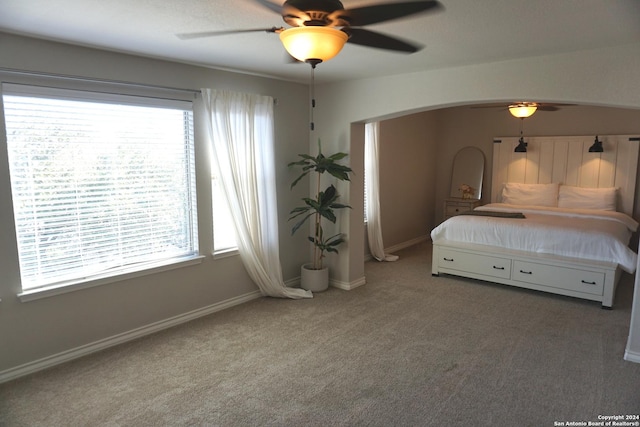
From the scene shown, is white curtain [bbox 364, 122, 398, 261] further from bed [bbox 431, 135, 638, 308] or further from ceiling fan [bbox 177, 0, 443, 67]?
ceiling fan [bbox 177, 0, 443, 67]

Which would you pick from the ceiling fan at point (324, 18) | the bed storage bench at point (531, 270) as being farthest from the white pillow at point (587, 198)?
the ceiling fan at point (324, 18)

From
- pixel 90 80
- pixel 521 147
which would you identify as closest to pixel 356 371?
pixel 90 80

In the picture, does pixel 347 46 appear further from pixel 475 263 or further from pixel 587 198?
pixel 587 198

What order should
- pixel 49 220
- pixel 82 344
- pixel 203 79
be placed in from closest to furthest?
pixel 49 220 < pixel 82 344 < pixel 203 79

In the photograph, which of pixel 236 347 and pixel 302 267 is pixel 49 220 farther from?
pixel 302 267

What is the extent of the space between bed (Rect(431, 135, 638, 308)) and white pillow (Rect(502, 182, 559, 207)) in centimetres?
1

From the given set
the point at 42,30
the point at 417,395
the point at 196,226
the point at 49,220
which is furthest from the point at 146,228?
the point at 417,395

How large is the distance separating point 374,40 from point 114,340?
9.93ft

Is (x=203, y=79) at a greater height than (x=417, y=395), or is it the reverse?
(x=203, y=79)

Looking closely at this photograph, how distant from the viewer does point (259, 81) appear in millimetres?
4328

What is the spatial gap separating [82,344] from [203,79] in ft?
8.09

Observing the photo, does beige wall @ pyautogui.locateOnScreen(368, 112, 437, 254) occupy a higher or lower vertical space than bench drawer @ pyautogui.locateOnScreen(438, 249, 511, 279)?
higher

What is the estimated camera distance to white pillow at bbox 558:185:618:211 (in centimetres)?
607

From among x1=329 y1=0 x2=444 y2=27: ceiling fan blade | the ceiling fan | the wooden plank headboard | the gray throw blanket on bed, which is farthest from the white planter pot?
the wooden plank headboard
